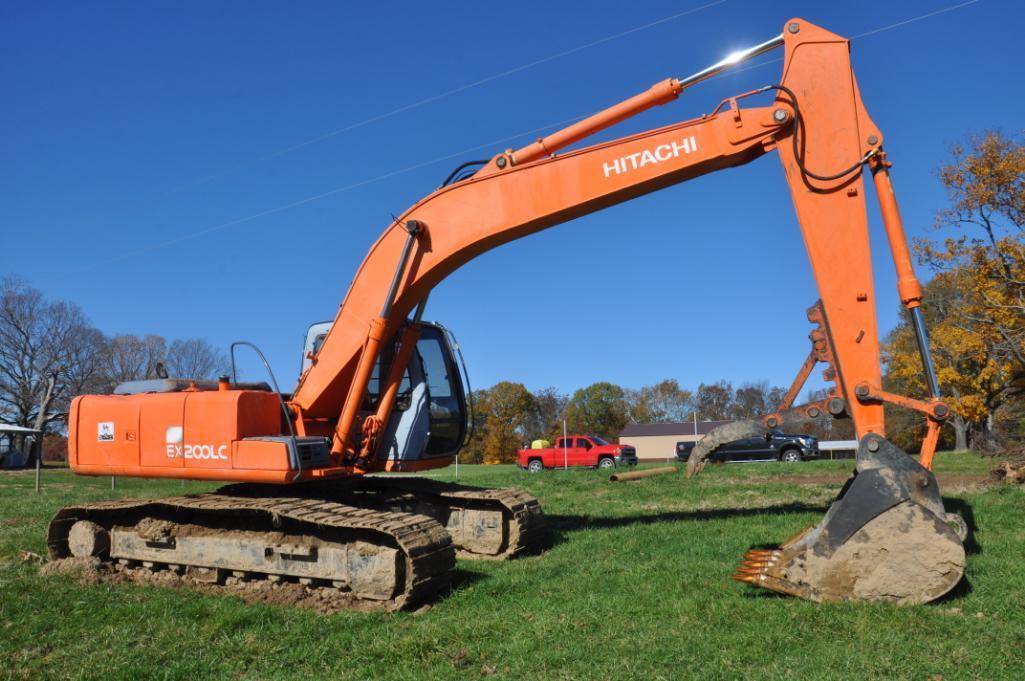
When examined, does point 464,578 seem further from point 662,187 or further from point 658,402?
point 658,402

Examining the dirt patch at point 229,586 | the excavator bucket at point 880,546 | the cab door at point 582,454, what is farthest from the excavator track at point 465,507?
the cab door at point 582,454

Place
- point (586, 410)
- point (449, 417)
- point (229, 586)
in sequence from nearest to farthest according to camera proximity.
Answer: point (229, 586)
point (449, 417)
point (586, 410)

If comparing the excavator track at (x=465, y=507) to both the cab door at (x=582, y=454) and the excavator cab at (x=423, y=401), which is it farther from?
the cab door at (x=582, y=454)

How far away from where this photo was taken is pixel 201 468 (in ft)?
26.5

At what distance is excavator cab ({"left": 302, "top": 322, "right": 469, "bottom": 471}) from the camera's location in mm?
8594

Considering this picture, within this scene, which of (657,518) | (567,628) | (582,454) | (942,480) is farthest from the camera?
(582,454)

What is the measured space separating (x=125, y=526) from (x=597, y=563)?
5190mm

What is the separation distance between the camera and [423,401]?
8734 mm

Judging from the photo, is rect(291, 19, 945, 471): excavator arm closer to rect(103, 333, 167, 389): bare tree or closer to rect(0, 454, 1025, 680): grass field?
rect(0, 454, 1025, 680): grass field

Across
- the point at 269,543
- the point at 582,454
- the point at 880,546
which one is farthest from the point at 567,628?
the point at 582,454

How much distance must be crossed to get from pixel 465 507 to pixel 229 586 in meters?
2.78

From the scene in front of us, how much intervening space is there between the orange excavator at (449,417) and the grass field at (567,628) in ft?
1.51

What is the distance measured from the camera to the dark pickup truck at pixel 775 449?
30.1 metres

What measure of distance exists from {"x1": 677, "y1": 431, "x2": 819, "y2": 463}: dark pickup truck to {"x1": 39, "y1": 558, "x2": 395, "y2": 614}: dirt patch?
23305mm
